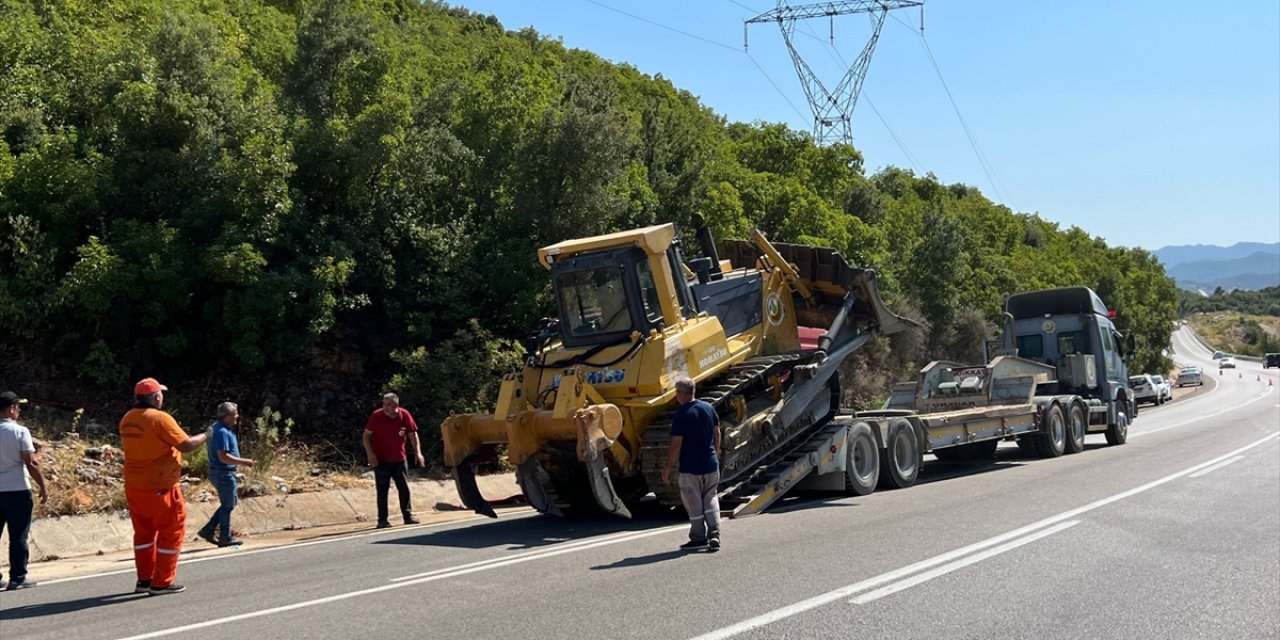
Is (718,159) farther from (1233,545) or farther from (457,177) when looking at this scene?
(1233,545)

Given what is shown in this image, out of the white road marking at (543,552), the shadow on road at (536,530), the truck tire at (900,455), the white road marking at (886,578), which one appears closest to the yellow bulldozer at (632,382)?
the shadow on road at (536,530)

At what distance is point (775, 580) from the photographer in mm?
7977

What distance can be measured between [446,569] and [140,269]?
1018 centimetres

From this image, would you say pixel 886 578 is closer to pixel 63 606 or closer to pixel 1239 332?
pixel 63 606

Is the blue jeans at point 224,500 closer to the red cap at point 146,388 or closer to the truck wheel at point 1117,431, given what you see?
the red cap at point 146,388

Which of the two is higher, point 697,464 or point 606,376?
point 606,376

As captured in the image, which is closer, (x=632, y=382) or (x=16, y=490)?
(x=16, y=490)

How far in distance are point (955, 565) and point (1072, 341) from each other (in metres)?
15.9

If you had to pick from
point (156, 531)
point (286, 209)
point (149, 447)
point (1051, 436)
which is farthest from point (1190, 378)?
A: point (149, 447)

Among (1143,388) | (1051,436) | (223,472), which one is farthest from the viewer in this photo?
(1143,388)

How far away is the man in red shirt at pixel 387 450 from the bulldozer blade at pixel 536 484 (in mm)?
1868

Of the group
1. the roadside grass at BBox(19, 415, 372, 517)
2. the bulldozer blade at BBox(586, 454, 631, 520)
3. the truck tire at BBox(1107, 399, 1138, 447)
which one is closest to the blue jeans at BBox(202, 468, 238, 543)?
the roadside grass at BBox(19, 415, 372, 517)

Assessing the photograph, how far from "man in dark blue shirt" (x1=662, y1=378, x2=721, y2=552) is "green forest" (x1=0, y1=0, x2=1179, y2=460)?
8751 millimetres

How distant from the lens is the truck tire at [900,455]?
14639 mm
